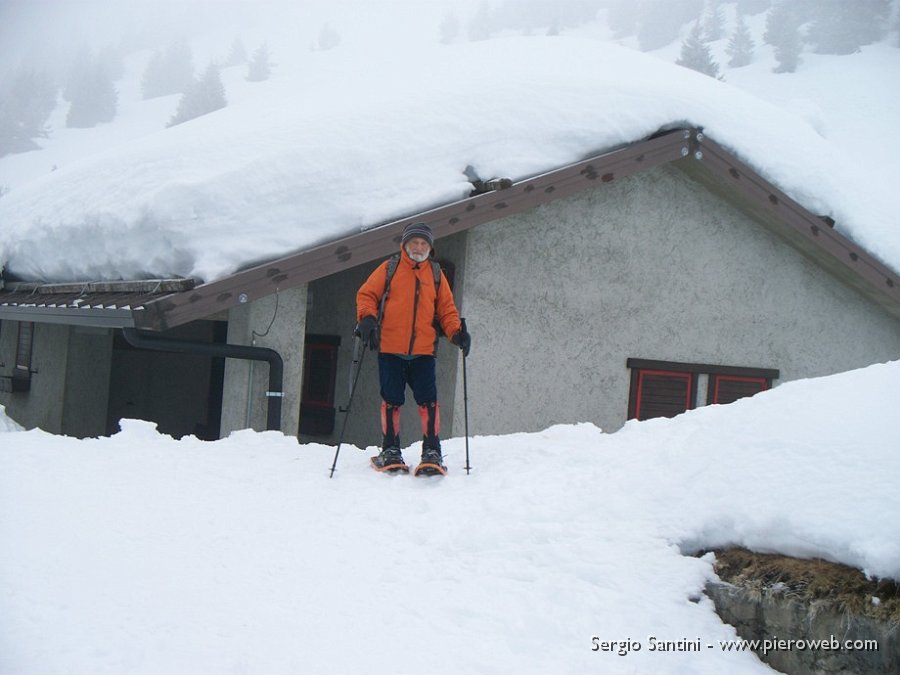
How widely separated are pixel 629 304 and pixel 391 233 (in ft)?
10.3

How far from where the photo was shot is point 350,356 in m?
10.5

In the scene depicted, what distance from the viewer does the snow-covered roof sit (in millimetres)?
8023

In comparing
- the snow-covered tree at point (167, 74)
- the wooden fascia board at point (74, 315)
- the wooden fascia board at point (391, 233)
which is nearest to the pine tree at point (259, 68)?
the snow-covered tree at point (167, 74)

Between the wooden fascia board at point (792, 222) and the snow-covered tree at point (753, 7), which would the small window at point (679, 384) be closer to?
the wooden fascia board at point (792, 222)

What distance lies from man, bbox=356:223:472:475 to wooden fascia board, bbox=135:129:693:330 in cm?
156

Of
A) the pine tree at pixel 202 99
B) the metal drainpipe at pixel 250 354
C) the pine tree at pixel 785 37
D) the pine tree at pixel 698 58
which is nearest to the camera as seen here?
the metal drainpipe at pixel 250 354

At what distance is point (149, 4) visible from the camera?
185 metres

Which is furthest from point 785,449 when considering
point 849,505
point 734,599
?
point 734,599

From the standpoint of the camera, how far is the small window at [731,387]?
992 cm

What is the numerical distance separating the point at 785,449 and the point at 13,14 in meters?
6.98

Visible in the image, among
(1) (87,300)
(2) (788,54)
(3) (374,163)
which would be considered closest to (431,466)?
(3) (374,163)

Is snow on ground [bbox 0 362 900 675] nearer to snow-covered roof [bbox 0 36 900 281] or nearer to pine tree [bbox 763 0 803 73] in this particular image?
snow-covered roof [bbox 0 36 900 281]

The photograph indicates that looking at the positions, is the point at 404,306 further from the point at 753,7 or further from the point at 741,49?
the point at 753,7

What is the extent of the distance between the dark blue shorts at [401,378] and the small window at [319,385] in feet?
14.5
